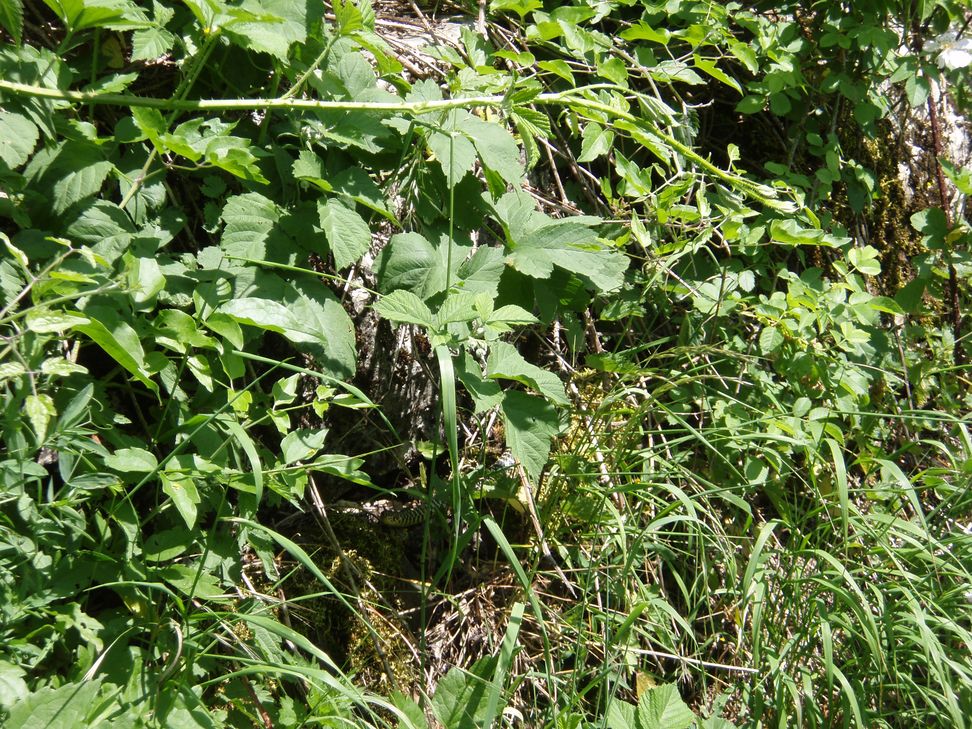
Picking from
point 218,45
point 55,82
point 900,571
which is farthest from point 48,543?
point 900,571

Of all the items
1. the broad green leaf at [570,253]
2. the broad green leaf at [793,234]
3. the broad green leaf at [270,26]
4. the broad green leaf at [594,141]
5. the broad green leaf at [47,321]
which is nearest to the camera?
the broad green leaf at [47,321]

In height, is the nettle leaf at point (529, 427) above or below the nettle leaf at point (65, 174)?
below

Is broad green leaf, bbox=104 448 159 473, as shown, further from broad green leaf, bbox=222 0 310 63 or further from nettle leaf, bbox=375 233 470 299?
broad green leaf, bbox=222 0 310 63

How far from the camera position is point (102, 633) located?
1.57 meters

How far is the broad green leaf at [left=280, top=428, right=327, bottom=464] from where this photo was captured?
1.69 m

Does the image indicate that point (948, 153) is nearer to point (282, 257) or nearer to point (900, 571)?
point (900, 571)

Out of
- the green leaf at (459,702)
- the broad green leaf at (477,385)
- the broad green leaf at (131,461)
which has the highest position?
the broad green leaf at (477,385)

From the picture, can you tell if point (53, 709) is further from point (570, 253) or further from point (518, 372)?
point (570, 253)

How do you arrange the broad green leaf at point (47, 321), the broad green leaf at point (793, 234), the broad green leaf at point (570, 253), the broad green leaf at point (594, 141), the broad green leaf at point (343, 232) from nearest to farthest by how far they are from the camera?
the broad green leaf at point (47, 321) < the broad green leaf at point (343, 232) < the broad green leaf at point (570, 253) < the broad green leaf at point (594, 141) < the broad green leaf at point (793, 234)

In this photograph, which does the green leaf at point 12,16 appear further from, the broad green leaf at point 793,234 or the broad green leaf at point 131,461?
the broad green leaf at point 793,234

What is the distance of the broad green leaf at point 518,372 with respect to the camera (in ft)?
6.15

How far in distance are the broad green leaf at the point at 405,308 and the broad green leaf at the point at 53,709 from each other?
831mm

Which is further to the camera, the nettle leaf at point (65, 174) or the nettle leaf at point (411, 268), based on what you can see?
the nettle leaf at point (411, 268)

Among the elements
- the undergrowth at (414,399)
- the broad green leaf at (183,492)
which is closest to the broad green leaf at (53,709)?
the undergrowth at (414,399)
